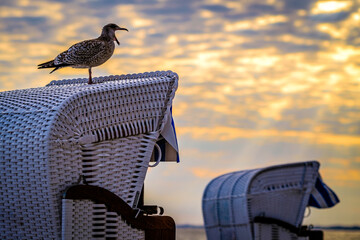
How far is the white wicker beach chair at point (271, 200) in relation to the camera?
27.3 ft

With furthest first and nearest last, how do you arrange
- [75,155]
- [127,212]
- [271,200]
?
1. [271,200]
2. [127,212]
3. [75,155]

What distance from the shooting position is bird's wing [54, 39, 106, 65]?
16.1 feet

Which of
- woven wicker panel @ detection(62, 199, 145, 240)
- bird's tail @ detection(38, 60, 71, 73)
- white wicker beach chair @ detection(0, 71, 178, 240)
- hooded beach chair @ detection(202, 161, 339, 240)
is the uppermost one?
bird's tail @ detection(38, 60, 71, 73)

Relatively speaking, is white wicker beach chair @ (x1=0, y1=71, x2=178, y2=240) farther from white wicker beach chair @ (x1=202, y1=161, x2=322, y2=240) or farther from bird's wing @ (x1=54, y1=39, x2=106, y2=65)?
white wicker beach chair @ (x1=202, y1=161, x2=322, y2=240)

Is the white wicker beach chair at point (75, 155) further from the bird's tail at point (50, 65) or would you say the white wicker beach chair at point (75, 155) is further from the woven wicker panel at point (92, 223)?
the bird's tail at point (50, 65)

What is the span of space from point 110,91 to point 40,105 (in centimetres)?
50

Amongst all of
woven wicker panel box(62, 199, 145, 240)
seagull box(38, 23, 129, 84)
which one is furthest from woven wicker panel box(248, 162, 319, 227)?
woven wicker panel box(62, 199, 145, 240)

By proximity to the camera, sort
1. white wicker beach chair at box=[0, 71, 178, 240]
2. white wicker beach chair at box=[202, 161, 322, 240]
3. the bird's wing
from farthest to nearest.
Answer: white wicker beach chair at box=[202, 161, 322, 240] < the bird's wing < white wicker beach chair at box=[0, 71, 178, 240]

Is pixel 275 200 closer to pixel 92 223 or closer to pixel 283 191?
pixel 283 191

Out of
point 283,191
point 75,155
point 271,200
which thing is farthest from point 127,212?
point 283,191

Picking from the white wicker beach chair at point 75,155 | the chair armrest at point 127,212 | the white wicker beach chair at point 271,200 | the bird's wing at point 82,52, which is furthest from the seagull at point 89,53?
the white wicker beach chair at point 271,200

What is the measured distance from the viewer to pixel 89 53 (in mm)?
4934

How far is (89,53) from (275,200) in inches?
175

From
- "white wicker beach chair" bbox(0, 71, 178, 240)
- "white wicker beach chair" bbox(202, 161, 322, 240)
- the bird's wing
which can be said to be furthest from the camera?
"white wicker beach chair" bbox(202, 161, 322, 240)
